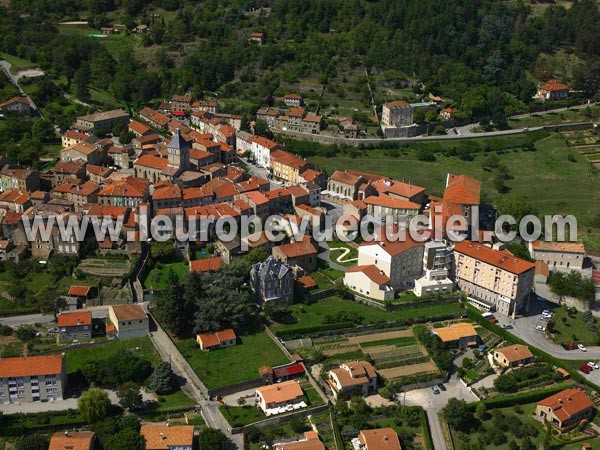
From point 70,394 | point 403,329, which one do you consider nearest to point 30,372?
point 70,394

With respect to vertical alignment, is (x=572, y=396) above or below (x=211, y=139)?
below

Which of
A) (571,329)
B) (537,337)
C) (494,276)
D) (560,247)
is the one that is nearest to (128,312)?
(494,276)

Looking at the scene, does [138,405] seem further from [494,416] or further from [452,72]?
[452,72]

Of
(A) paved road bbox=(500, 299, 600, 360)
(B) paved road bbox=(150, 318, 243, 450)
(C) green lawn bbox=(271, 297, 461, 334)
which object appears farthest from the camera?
(C) green lawn bbox=(271, 297, 461, 334)

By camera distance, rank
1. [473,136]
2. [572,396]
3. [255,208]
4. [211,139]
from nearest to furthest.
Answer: [572,396]
[255,208]
[211,139]
[473,136]

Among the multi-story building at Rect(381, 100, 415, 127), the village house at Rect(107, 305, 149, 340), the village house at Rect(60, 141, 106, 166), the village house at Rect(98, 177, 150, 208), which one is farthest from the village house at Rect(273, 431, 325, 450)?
the multi-story building at Rect(381, 100, 415, 127)

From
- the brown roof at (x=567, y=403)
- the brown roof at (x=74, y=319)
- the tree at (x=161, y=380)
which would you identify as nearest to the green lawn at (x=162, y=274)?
the brown roof at (x=74, y=319)

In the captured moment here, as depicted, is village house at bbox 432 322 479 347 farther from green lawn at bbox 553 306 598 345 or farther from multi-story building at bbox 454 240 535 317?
green lawn at bbox 553 306 598 345
